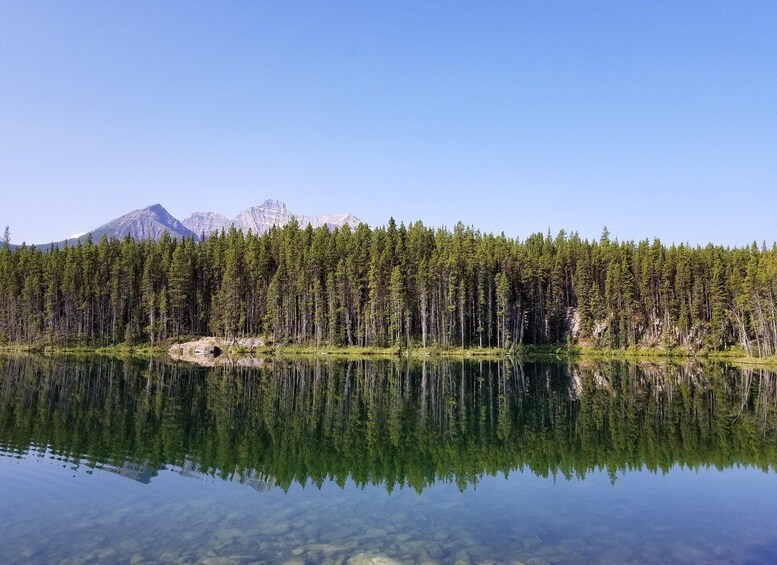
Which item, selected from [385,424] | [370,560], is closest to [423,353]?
[385,424]

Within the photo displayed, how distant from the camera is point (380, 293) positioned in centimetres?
10050

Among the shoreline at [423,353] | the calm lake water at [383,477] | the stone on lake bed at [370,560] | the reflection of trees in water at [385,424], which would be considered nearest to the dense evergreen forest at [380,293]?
the shoreline at [423,353]

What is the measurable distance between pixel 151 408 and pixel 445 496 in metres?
25.0

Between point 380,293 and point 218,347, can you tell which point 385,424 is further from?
point 218,347

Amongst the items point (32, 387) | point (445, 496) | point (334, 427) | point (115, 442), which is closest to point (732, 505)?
point (445, 496)

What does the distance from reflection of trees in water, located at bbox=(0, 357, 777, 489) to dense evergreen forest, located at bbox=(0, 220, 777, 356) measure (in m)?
42.5

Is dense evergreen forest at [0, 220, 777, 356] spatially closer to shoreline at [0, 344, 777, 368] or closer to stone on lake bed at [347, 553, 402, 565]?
shoreline at [0, 344, 777, 368]

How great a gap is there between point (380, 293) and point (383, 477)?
78812mm

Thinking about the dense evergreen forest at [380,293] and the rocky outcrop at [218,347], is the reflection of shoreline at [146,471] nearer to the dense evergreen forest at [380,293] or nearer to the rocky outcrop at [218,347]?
the rocky outcrop at [218,347]

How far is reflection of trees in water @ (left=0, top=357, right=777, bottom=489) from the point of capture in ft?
79.6

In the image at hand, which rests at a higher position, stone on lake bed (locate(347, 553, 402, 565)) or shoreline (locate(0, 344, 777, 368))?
shoreline (locate(0, 344, 777, 368))

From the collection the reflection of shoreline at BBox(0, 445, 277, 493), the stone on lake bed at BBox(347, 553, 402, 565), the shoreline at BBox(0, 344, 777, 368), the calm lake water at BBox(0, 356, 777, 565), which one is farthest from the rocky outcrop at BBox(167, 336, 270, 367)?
the stone on lake bed at BBox(347, 553, 402, 565)

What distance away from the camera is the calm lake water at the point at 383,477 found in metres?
15.0

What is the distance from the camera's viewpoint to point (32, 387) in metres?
46.9
